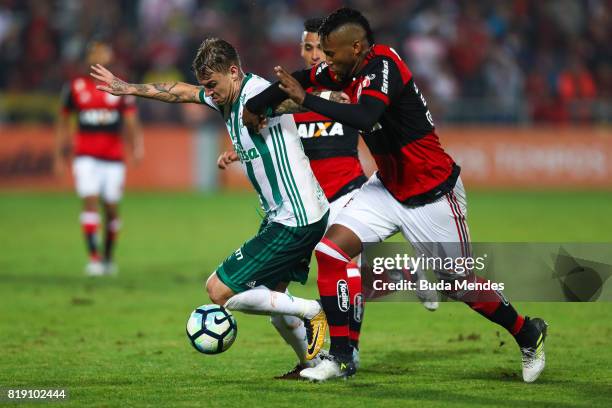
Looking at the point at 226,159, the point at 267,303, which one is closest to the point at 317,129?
the point at 226,159

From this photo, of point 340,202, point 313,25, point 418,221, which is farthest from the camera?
point 313,25

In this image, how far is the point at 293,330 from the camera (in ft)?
23.5

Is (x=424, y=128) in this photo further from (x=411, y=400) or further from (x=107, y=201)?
(x=107, y=201)

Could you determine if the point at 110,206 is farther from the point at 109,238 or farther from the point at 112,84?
the point at 112,84

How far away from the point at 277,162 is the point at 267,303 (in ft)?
2.96

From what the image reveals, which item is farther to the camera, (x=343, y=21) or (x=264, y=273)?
(x=264, y=273)

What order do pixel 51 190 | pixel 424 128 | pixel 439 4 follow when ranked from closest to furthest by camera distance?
pixel 424 128 < pixel 51 190 < pixel 439 4

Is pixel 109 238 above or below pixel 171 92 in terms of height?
below

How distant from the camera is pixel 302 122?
859 centimetres

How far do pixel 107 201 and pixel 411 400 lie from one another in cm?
794

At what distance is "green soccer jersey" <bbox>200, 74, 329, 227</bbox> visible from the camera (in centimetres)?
693

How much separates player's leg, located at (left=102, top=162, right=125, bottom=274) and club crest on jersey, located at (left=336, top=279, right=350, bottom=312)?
6703mm

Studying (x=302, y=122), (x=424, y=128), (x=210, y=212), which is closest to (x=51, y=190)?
(x=210, y=212)

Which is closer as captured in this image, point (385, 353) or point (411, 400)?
point (411, 400)
